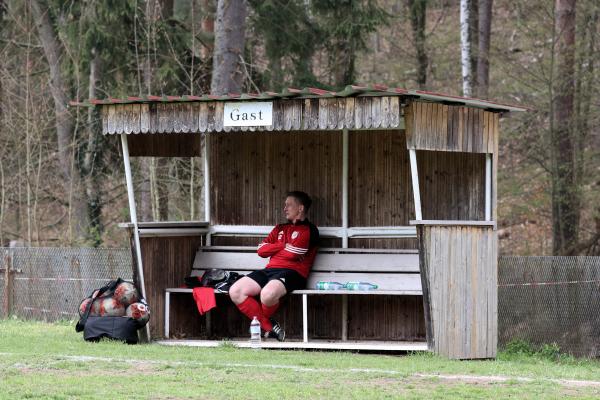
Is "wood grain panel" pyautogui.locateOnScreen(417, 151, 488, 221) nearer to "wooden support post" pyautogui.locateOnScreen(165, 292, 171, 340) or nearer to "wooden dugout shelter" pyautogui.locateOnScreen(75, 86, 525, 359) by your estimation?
"wooden dugout shelter" pyautogui.locateOnScreen(75, 86, 525, 359)

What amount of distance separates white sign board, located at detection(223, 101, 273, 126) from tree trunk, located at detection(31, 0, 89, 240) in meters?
11.1

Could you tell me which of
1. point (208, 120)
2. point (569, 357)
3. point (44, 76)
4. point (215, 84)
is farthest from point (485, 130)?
point (44, 76)

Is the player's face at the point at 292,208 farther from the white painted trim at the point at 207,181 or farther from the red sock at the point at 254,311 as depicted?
the white painted trim at the point at 207,181

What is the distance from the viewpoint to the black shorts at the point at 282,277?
43.2 feet

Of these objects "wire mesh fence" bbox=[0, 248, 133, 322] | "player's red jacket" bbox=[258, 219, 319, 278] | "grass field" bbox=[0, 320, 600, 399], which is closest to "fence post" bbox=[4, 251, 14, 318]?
"wire mesh fence" bbox=[0, 248, 133, 322]

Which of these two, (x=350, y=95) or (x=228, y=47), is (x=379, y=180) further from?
(x=228, y=47)

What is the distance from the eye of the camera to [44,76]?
27.2 m

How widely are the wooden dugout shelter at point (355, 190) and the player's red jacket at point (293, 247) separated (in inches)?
23.0

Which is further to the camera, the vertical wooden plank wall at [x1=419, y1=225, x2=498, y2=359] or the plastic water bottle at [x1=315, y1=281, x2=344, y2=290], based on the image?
the plastic water bottle at [x1=315, y1=281, x2=344, y2=290]

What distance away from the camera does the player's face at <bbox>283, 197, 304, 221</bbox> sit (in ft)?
44.5

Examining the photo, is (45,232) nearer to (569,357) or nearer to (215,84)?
(215,84)

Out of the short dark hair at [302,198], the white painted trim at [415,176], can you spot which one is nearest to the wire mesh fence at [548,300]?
the short dark hair at [302,198]

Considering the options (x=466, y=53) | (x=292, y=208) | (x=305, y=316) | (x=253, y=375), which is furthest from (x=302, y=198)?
(x=466, y=53)

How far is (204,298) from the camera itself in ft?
44.0
